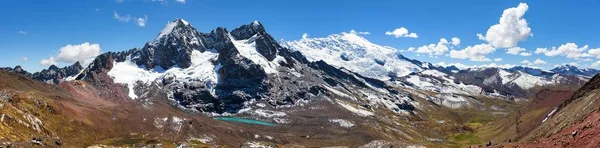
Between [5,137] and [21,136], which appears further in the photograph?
[21,136]

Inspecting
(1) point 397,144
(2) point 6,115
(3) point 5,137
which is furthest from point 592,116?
(2) point 6,115

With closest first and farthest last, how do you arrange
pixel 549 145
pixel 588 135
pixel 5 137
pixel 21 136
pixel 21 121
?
1. pixel 588 135
2. pixel 549 145
3. pixel 5 137
4. pixel 21 136
5. pixel 21 121

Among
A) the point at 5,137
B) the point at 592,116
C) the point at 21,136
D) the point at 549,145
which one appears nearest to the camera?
the point at 549,145

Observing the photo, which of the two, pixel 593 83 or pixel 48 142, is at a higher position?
pixel 593 83

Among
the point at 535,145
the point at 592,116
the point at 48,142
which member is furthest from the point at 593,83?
the point at 48,142

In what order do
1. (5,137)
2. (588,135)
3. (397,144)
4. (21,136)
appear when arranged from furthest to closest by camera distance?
(21,136)
(5,137)
(397,144)
(588,135)

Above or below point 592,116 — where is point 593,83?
Result: above

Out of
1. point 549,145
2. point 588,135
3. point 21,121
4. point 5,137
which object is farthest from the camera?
point 21,121

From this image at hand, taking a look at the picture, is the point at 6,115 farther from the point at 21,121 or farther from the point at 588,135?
the point at 588,135

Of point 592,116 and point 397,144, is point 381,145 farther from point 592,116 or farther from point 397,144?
point 592,116
